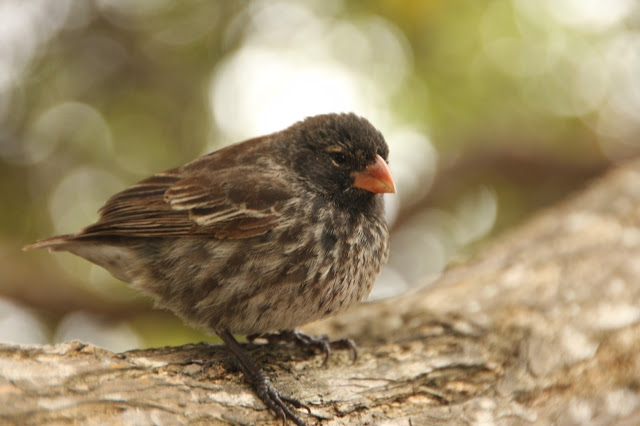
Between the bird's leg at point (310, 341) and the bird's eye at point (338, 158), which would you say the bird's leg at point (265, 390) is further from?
the bird's eye at point (338, 158)

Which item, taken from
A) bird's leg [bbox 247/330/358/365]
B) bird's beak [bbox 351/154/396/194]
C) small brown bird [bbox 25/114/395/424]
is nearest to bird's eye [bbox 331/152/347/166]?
small brown bird [bbox 25/114/395/424]

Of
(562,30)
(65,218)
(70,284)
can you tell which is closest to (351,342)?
(70,284)

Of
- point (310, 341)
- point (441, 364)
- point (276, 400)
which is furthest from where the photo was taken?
point (310, 341)

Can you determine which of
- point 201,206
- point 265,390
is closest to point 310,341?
point 265,390

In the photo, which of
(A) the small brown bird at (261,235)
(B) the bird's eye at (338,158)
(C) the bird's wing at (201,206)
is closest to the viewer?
(A) the small brown bird at (261,235)

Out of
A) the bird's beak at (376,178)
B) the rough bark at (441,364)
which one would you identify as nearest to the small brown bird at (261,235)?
the bird's beak at (376,178)

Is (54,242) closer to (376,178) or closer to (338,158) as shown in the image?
(338,158)

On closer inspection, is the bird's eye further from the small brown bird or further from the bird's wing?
the bird's wing
